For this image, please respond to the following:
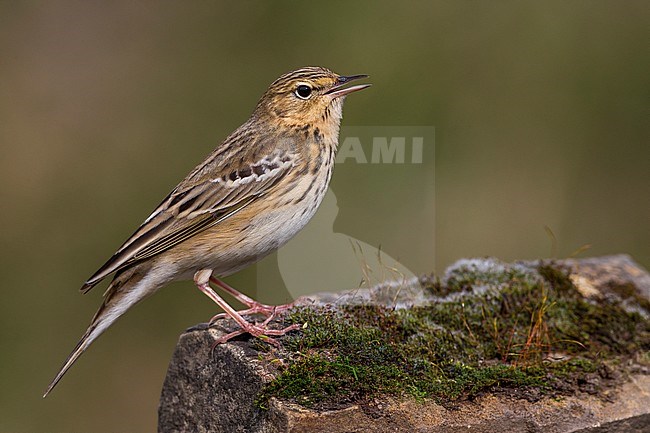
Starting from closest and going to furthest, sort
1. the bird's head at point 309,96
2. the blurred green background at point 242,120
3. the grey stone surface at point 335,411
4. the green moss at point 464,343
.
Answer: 1. the grey stone surface at point 335,411
2. the green moss at point 464,343
3. the bird's head at point 309,96
4. the blurred green background at point 242,120

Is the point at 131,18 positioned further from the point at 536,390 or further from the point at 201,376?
the point at 536,390

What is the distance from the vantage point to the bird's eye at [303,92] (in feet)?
21.7

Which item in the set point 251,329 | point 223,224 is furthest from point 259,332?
point 223,224

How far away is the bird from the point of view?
6051 mm

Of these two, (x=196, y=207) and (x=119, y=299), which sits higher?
(x=196, y=207)

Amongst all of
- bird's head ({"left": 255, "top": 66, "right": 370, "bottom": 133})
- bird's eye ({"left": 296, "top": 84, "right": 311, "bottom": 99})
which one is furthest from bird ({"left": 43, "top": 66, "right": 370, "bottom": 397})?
bird's eye ({"left": 296, "top": 84, "right": 311, "bottom": 99})

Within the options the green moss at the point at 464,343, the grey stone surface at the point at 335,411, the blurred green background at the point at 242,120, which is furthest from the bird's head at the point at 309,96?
the blurred green background at the point at 242,120

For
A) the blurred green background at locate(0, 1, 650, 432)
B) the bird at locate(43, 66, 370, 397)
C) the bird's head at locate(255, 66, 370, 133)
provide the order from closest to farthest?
the bird at locate(43, 66, 370, 397), the bird's head at locate(255, 66, 370, 133), the blurred green background at locate(0, 1, 650, 432)

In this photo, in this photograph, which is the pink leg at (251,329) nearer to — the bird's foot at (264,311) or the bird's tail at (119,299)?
the bird's foot at (264,311)

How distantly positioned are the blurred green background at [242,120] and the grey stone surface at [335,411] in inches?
159

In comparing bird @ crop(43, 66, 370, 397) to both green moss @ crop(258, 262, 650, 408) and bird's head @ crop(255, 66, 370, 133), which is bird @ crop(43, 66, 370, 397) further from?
green moss @ crop(258, 262, 650, 408)

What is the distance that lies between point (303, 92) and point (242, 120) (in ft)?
17.5

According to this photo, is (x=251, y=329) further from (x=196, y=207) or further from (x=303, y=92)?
(x=303, y=92)

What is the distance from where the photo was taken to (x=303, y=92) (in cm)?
661
